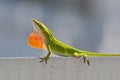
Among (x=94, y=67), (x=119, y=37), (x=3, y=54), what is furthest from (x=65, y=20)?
(x=94, y=67)

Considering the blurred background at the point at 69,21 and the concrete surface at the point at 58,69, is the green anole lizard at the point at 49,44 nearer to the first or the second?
the concrete surface at the point at 58,69

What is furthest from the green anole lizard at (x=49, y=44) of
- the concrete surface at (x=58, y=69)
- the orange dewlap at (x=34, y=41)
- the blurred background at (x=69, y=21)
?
the blurred background at (x=69, y=21)

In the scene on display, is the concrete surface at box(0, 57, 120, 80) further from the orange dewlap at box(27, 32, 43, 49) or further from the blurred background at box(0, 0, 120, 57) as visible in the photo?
the blurred background at box(0, 0, 120, 57)

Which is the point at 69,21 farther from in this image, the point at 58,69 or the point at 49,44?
the point at 58,69

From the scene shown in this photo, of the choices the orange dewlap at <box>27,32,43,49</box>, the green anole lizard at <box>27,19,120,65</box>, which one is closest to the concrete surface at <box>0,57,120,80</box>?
the orange dewlap at <box>27,32,43,49</box>

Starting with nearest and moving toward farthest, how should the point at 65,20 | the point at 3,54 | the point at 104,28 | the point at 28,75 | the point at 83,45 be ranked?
the point at 28,75 < the point at 3,54 < the point at 83,45 < the point at 104,28 < the point at 65,20

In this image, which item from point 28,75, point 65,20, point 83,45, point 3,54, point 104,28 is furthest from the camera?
point 65,20

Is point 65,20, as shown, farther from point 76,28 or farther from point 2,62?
point 2,62

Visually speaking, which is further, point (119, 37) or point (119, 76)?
point (119, 37)
